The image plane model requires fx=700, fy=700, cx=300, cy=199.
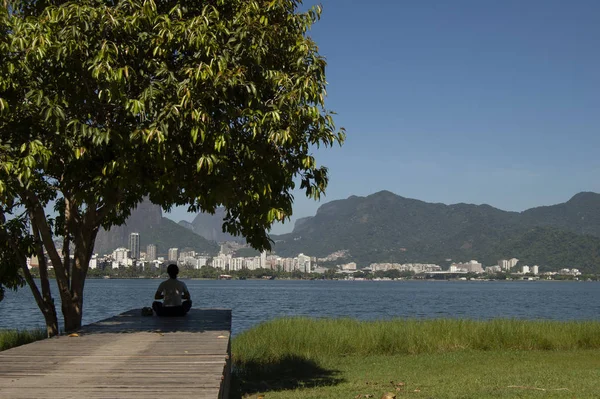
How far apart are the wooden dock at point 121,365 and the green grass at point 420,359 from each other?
10.1ft

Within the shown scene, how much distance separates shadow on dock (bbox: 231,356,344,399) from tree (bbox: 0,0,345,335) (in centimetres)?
424

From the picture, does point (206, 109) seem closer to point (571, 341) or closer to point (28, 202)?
point (28, 202)

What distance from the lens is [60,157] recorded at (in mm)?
10250

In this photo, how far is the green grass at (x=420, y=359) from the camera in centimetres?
1250

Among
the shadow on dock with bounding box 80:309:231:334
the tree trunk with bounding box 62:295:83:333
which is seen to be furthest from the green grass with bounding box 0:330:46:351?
the tree trunk with bounding box 62:295:83:333

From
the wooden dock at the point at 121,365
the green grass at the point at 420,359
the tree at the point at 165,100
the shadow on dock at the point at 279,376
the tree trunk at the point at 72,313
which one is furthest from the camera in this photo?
the shadow on dock at the point at 279,376

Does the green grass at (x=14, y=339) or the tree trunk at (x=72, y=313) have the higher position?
the tree trunk at (x=72, y=313)

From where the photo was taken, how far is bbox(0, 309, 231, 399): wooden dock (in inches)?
245

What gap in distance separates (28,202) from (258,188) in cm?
415

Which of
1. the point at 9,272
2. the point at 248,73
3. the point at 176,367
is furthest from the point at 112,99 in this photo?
the point at 9,272

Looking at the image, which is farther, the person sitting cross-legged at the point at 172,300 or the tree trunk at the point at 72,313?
the person sitting cross-legged at the point at 172,300

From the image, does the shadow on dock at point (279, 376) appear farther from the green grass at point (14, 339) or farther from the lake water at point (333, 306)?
the lake water at point (333, 306)

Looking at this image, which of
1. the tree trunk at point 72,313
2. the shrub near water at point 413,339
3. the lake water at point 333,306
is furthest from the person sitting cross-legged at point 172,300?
the lake water at point 333,306

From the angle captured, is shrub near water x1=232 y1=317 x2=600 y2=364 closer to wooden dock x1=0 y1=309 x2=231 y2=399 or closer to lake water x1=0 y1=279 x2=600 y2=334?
wooden dock x1=0 y1=309 x2=231 y2=399
